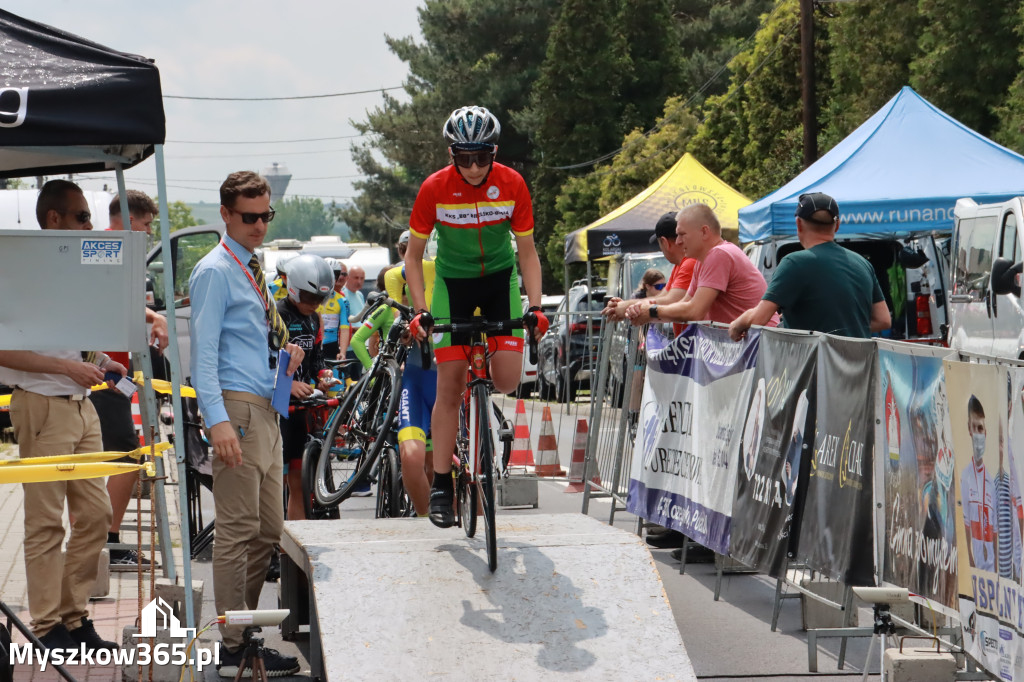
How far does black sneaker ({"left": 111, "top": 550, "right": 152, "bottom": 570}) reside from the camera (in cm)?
900

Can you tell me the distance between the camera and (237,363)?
20.5ft

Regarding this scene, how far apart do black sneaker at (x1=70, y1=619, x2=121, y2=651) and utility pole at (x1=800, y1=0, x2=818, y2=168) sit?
2145 centimetres

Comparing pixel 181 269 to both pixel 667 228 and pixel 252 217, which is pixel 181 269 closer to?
pixel 667 228

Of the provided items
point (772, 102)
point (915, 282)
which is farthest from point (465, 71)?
point (915, 282)

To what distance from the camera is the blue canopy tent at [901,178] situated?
1563 cm

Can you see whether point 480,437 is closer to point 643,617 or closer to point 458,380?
point 458,380

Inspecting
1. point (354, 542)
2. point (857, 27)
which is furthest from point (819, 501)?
point (857, 27)

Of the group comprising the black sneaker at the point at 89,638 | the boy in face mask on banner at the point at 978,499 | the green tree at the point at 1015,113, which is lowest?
the black sneaker at the point at 89,638

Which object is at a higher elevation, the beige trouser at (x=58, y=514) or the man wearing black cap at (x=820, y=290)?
the man wearing black cap at (x=820, y=290)

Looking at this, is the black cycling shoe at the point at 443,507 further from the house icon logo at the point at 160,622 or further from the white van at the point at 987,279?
the white van at the point at 987,279

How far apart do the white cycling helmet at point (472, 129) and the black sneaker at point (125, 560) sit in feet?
13.3

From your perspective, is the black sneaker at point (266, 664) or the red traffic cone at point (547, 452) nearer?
Result: the black sneaker at point (266, 664)

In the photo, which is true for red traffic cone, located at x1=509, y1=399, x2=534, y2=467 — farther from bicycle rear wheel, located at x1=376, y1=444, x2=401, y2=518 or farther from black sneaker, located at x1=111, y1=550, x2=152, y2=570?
black sneaker, located at x1=111, y1=550, x2=152, y2=570

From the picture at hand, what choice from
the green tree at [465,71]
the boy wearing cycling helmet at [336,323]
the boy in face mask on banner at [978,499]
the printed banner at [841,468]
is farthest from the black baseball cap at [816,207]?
the green tree at [465,71]
